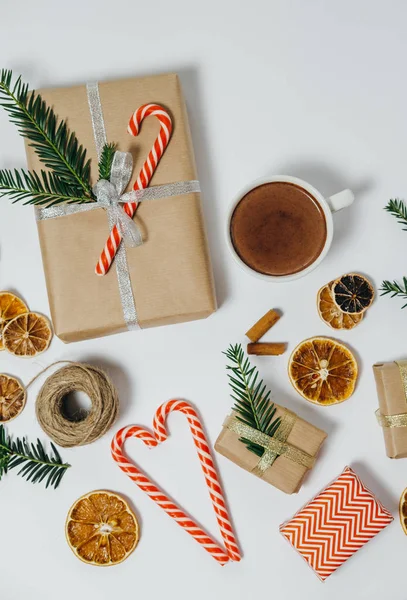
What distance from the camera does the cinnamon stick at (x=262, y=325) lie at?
1.93m

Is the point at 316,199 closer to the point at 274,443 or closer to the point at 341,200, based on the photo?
the point at 341,200

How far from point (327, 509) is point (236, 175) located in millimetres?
1165

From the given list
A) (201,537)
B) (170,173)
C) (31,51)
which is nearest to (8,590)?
(201,537)

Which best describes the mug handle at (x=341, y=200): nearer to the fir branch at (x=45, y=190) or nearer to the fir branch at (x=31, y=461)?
the fir branch at (x=45, y=190)

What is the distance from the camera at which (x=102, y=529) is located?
1.94 meters

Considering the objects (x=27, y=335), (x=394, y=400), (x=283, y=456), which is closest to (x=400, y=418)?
(x=394, y=400)

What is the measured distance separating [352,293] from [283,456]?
590 mm

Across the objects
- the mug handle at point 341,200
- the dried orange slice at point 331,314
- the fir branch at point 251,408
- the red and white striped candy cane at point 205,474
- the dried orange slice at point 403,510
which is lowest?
the dried orange slice at point 403,510

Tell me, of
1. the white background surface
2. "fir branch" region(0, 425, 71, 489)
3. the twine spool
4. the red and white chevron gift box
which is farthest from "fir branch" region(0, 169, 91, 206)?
the red and white chevron gift box

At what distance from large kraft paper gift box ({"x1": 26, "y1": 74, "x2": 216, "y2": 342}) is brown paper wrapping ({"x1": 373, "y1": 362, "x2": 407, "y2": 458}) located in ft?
2.05

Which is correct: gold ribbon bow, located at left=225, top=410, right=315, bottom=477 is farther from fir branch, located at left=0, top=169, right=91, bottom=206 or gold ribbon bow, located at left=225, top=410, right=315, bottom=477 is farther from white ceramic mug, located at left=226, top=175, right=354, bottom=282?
fir branch, located at left=0, top=169, right=91, bottom=206

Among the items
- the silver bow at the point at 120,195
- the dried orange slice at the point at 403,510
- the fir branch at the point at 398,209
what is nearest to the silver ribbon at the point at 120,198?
the silver bow at the point at 120,195

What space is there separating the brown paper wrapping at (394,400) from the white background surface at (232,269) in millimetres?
120

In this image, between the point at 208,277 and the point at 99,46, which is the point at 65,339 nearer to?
the point at 208,277
